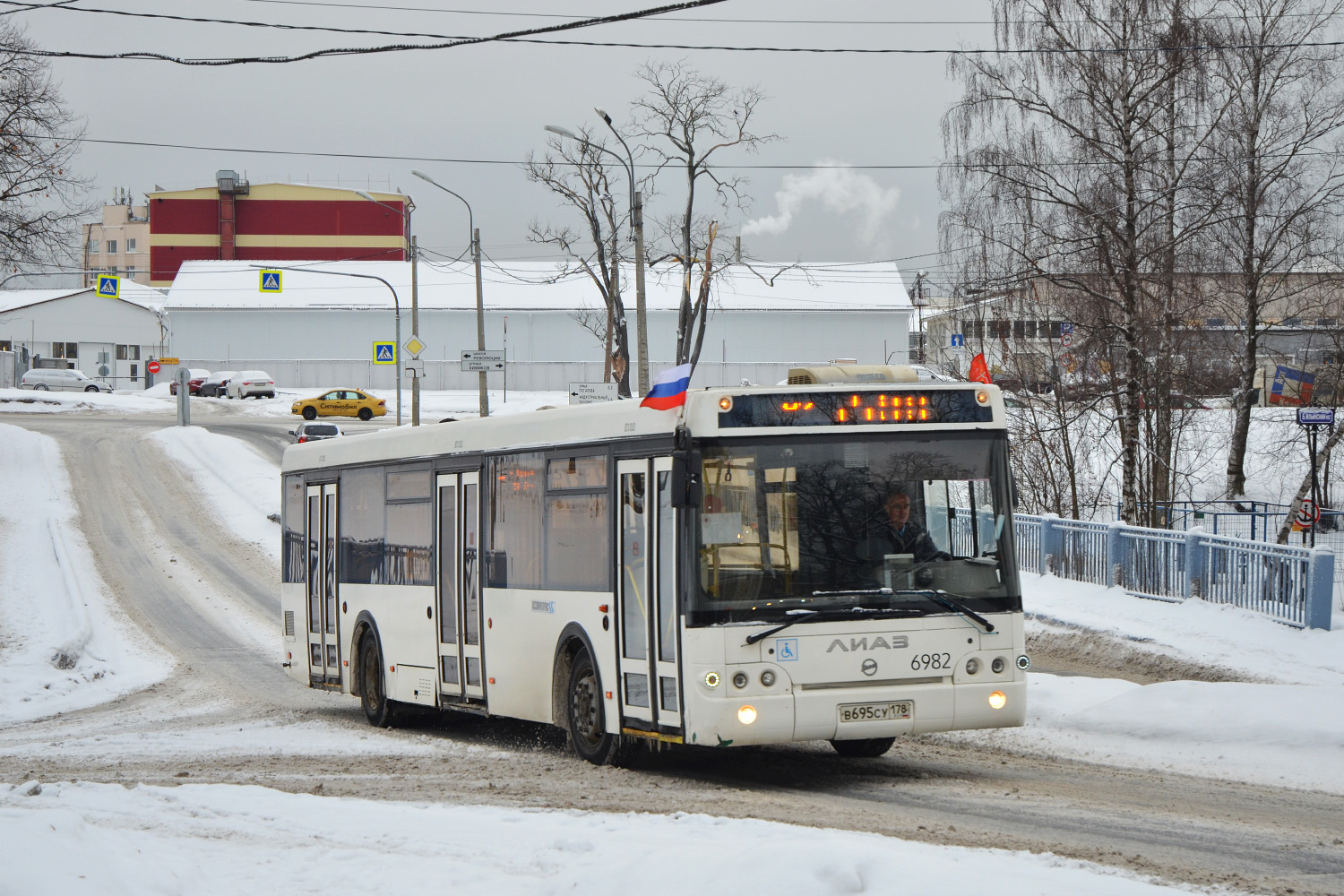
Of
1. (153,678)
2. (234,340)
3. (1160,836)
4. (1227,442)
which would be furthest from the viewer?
(234,340)

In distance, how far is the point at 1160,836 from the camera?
728 centimetres

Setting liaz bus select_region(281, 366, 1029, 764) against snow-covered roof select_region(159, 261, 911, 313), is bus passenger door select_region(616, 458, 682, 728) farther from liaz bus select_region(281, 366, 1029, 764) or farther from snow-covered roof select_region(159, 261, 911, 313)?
snow-covered roof select_region(159, 261, 911, 313)

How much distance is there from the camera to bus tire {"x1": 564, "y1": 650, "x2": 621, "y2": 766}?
401 inches

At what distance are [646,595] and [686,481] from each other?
1.09m

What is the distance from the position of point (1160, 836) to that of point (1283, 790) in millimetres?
2202

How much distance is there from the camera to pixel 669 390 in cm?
953

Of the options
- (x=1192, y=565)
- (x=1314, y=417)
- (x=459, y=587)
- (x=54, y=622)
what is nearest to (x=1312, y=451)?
(x=1314, y=417)

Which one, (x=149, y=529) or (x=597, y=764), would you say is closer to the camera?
(x=597, y=764)

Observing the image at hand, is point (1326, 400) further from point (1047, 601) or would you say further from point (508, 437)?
point (508, 437)

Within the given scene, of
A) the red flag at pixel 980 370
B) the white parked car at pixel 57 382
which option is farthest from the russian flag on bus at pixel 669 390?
the white parked car at pixel 57 382

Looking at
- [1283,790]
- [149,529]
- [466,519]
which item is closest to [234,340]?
[149,529]

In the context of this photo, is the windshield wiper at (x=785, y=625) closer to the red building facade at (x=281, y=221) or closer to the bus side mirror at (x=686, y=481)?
the bus side mirror at (x=686, y=481)

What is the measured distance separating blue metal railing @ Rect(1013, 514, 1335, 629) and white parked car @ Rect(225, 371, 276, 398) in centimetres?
5468

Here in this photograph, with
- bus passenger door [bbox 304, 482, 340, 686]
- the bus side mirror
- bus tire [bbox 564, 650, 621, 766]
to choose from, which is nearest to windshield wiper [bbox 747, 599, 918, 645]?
the bus side mirror
